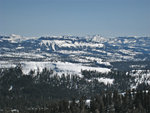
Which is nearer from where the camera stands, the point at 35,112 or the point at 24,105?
the point at 35,112

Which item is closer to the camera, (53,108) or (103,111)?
(103,111)

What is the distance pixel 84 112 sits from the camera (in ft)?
390

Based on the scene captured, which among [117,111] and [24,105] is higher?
[117,111]

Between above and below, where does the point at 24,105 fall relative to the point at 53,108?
below

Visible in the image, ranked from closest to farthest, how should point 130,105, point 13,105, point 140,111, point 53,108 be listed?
point 140,111 → point 130,105 → point 53,108 → point 13,105

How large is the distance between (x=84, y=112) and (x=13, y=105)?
299 feet

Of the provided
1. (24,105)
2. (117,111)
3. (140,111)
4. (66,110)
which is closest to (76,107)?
(66,110)

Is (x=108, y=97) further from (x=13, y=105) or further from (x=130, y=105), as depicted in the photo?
(x=13, y=105)

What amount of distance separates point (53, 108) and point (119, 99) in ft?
93.7

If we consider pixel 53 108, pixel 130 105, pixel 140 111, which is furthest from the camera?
pixel 53 108

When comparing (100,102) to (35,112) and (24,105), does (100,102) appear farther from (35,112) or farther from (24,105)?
(24,105)

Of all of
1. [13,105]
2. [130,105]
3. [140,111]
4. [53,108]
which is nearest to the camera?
[140,111]

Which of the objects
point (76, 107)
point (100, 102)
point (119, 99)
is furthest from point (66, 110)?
point (119, 99)

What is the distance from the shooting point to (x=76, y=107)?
4926 inches
